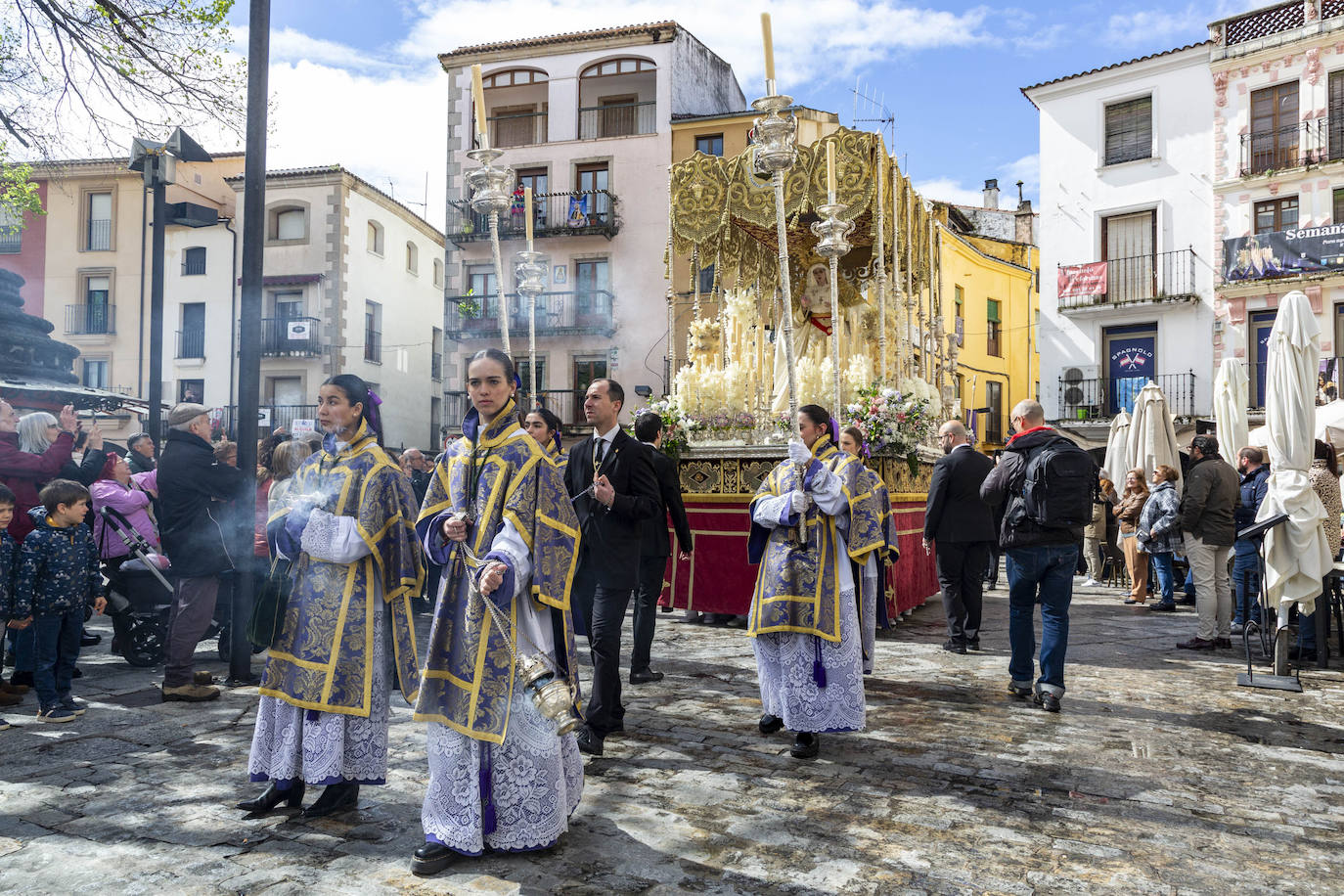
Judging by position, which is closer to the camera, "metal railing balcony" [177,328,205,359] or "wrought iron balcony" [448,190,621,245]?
"wrought iron balcony" [448,190,621,245]

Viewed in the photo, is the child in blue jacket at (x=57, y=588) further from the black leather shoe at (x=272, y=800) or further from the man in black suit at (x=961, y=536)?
the man in black suit at (x=961, y=536)

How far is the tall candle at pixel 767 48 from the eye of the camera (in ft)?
16.1

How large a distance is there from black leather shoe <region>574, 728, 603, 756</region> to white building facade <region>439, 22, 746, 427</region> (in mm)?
21100

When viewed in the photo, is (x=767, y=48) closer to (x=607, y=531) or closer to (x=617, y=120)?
(x=607, y=531)

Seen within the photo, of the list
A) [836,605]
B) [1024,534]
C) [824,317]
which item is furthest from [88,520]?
[824,317]

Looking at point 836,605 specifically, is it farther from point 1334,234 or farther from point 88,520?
point 1334,234

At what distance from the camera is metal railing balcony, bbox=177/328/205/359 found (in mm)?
29625

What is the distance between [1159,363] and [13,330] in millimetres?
22771

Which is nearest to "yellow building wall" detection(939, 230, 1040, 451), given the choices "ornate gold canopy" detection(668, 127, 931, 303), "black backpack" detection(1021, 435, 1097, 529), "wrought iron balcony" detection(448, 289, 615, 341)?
"wrought iron balcony" detection(448, 289, 615, 341)

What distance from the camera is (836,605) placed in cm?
502

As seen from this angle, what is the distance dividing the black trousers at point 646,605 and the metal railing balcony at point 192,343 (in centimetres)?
2731

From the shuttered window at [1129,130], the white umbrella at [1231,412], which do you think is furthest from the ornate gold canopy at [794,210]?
the shuttered window at [1129,130]

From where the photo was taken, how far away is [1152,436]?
40.9ft

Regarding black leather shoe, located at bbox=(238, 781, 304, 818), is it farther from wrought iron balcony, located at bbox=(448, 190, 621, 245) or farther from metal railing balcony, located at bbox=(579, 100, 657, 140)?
metal railing balcony, located at bbox=(579, 100, 657, 140)
